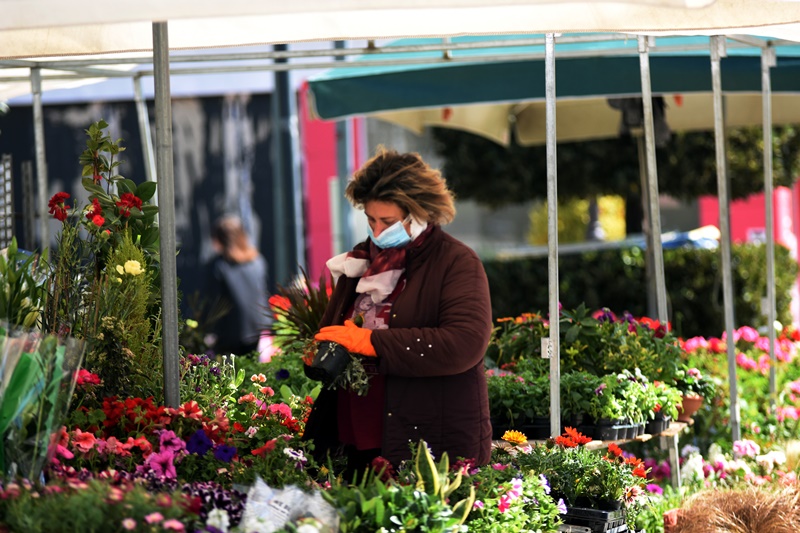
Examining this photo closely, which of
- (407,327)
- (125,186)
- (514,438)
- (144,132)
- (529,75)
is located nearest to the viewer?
(407,327)

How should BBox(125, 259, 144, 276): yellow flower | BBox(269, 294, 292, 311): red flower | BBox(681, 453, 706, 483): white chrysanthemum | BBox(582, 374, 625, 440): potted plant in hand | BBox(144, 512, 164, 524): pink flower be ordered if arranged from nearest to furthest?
BBox(144, 512, 164, 524): pink flower, BBox(125, 259, 144, 276): yellow flower, BBox(582, 374, 625, 440): potted plant in hand, BBox(681, 453, 706, 483): white chrysanthemum, BBox(269, 294, 292, 311): red flower

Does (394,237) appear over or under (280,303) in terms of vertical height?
over

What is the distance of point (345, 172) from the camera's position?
11.7 meters

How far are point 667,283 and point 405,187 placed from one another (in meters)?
8.40

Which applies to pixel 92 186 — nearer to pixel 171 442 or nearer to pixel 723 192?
pixel 171 442

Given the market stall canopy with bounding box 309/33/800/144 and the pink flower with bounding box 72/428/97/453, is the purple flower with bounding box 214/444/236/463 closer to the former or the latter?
the pink flower with bounding box 72/428/97/453

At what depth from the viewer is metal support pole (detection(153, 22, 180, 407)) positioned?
132 inches

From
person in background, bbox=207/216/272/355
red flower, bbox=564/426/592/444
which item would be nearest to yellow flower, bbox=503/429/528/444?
red flower, bbox=564/426/592/444

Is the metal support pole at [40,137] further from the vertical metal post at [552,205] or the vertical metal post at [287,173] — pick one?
the vertical metal post at [287,173]

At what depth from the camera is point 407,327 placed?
343cm

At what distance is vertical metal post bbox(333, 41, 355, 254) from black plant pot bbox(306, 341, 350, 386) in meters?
7.13

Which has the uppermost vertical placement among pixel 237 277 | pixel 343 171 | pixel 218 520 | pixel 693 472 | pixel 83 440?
pixel 343 171

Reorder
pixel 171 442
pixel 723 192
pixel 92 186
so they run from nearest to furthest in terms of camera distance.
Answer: pixel 171 442 → pixel 92 186 → pixel 723 192

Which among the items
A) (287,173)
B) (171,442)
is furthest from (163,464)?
(287,173)
